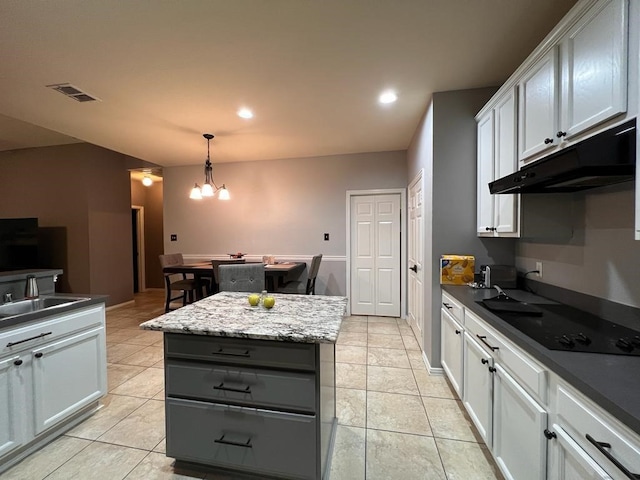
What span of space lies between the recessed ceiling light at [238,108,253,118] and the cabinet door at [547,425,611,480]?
3.28 meters

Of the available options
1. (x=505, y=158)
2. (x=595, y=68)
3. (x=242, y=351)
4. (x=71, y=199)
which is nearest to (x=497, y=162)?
(x=505, y=158)

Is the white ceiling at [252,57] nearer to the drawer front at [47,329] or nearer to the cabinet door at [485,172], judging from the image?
the cabinet door at [485,172]

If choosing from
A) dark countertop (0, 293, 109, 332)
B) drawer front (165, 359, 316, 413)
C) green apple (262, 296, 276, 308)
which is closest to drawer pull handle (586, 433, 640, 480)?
drawer front (165, 359, 316, 413)

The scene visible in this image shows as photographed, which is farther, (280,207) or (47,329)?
(280,207)

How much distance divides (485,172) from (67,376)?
11.2ft

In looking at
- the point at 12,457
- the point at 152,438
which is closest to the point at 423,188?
the point at 152,438

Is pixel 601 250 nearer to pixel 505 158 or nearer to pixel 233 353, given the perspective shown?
Result: pixel 505 158

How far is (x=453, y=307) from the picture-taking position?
213cm

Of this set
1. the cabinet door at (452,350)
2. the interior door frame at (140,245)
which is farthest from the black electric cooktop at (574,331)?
the interior door frame at (140,245)

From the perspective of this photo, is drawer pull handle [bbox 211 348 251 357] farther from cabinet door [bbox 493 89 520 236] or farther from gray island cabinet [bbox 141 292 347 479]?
cabinet door [bbox 493 89 520 236]

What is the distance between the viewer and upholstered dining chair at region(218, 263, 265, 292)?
2639mm

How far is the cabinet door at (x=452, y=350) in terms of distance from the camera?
6.43 ft

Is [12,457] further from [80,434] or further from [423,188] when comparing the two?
[423,188]

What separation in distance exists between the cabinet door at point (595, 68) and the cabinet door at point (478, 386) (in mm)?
1264
